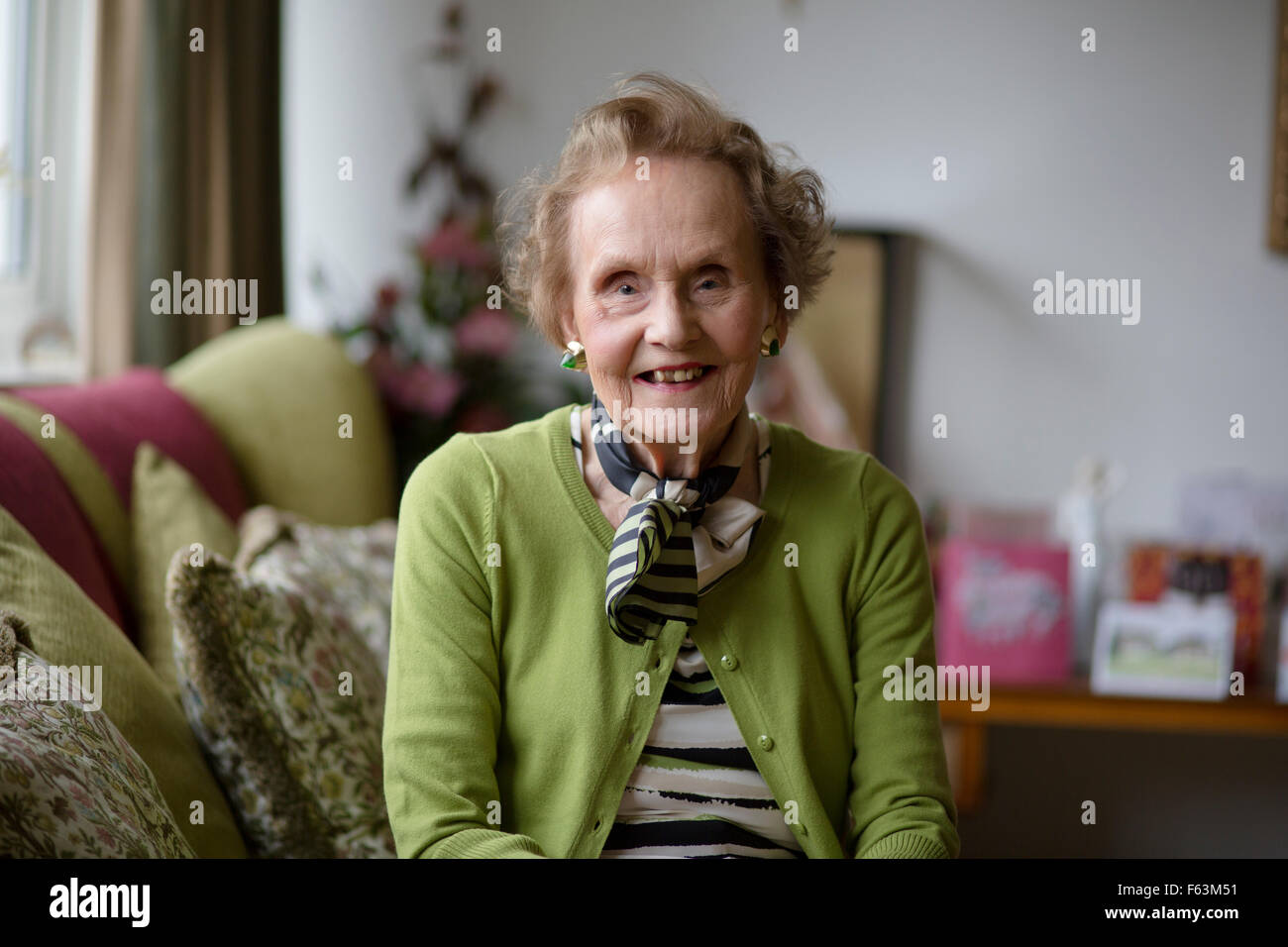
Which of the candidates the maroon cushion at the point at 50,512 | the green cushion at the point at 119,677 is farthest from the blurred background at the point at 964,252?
the green cushion at the point at 119,677

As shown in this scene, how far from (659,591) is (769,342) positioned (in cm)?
26

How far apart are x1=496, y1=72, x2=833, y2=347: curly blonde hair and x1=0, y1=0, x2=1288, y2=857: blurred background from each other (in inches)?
62.4

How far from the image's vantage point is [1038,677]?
2.55m

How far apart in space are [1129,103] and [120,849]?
2769 mm

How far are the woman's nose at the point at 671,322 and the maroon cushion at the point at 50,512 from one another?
0.73 m

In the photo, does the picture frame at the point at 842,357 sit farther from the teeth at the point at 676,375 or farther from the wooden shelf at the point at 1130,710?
the teeth at the point at 676,375

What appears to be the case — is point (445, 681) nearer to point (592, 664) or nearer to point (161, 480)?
point (592, 664)

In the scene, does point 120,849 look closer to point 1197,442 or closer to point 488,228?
point 488,228

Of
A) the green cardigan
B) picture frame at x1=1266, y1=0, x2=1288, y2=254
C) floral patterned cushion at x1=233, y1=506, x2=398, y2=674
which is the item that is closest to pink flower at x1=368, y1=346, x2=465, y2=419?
floral patterned cushion at x1=233, y1=506, x2=398, y2=674

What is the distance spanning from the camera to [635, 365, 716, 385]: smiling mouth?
1.06 metres

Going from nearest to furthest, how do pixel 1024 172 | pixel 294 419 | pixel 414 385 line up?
pixel 294 419 < pixel 414 385 < pixel 1024 172

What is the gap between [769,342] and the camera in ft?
3.71

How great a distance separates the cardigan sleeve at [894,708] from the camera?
1.07m

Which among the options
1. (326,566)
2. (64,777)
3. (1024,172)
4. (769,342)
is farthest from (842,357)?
(64,777)
